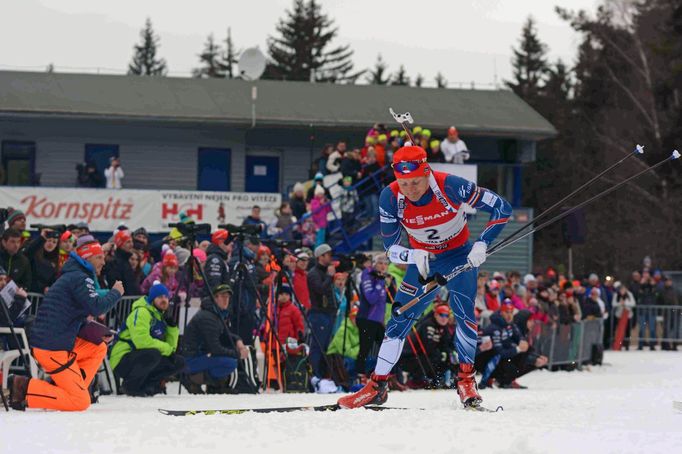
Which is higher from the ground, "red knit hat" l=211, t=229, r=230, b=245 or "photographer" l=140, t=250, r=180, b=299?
"red knit hat" l=211, t=229, r=230, b=245

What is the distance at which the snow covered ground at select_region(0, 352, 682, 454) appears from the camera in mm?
7730

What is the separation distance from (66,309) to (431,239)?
3.30 metres

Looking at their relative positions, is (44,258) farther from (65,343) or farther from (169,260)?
(65,343)

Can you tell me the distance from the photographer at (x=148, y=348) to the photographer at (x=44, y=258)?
1116 millimetres

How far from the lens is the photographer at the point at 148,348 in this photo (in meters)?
13.3

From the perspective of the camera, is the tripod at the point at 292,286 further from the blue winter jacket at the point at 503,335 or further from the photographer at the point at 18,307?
the photographer at the point at 18,307

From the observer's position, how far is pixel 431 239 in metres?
10.5

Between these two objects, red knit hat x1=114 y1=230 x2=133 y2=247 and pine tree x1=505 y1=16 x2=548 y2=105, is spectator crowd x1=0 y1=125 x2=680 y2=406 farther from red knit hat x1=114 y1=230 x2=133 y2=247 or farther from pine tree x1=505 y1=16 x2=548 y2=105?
pine tree x1=505 y1=16 x2=548 y2=105

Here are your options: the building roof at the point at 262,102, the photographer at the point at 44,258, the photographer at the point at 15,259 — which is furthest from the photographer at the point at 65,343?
the building roof at the point at 262,102

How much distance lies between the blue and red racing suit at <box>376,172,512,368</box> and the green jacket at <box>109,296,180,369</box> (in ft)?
11.4

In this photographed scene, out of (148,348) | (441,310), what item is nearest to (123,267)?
(148,348)

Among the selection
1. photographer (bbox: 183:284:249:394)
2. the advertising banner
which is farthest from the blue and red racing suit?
the advertising banner

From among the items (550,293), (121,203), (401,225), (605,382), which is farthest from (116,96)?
(401,225)

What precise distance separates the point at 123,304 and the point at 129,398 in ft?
6.05
